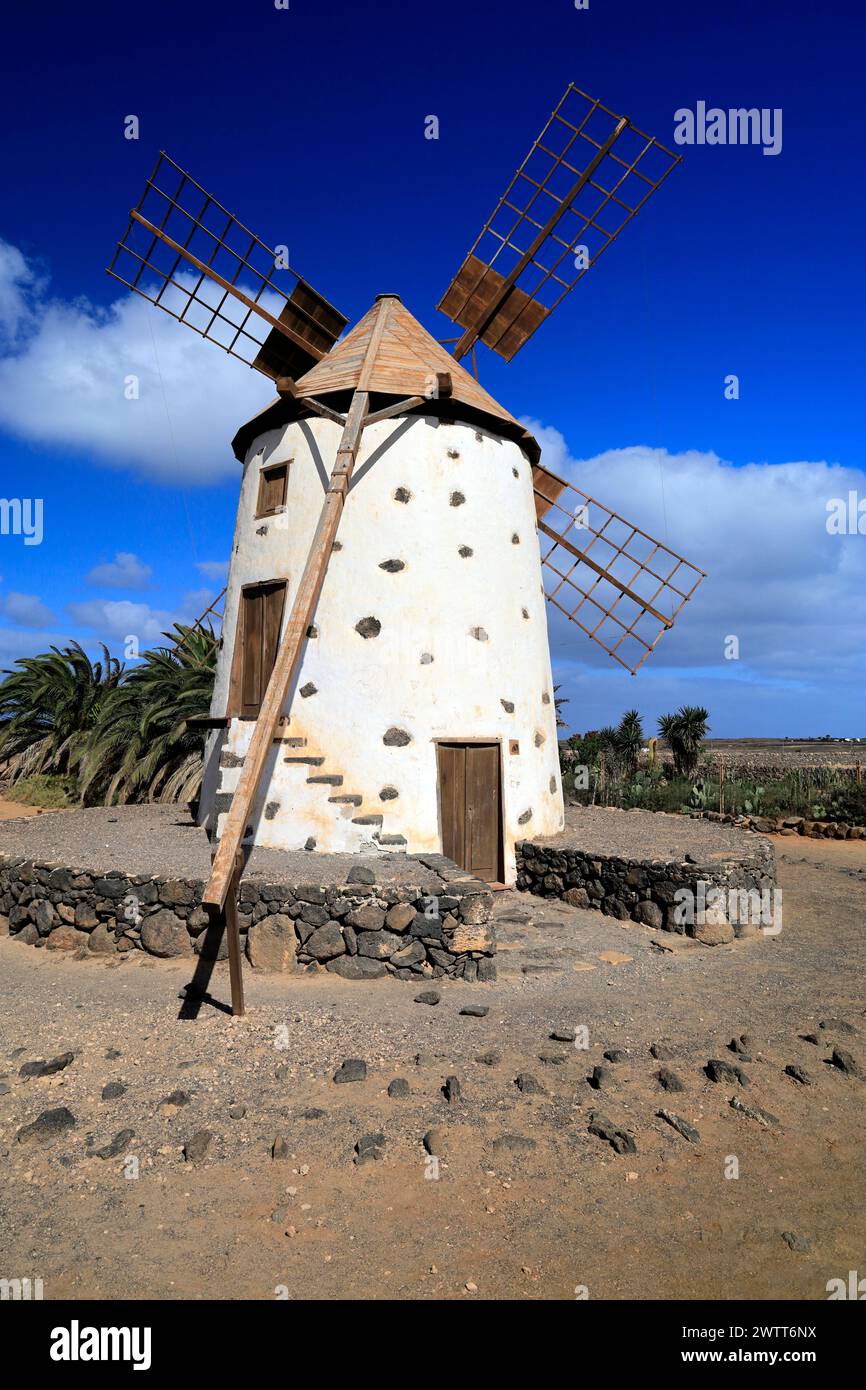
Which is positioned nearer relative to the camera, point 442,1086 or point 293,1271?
point 293,1271

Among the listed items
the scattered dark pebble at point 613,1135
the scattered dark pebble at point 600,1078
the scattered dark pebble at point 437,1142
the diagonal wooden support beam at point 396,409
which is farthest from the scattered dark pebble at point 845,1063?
the diagonal wooden support beam at point 396,409

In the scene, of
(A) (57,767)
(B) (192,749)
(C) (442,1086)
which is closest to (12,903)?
(C) (442,1086)

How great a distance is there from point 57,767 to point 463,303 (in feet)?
43.3

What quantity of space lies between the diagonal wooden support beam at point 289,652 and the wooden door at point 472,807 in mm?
2131

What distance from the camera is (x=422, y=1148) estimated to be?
4.25 metres

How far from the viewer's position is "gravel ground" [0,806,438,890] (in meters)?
7.52

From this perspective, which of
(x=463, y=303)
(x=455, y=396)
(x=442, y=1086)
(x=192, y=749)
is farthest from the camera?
(x=192, y=749)

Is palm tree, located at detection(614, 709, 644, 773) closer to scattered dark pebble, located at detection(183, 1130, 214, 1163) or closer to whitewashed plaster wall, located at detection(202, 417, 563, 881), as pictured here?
whitewashed plaster wall, located at detection(202, 417, 563, 881)

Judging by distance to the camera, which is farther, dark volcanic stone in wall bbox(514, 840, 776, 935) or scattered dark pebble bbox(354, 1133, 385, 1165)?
dark volcanic stone in wall bbox(514, 840, 776, 935)

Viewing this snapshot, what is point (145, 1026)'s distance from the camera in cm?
587

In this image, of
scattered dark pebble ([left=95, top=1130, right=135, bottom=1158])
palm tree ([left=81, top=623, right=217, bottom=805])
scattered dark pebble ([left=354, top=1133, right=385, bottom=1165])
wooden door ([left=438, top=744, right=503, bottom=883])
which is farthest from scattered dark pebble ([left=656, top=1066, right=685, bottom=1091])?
palm tree ([left=81, top=623, right=217, bottom=805])

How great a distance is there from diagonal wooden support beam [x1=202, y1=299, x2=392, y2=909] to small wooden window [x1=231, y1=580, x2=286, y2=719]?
80cm

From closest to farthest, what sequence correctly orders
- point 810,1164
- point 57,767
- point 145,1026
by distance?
point 810,1164 → point 145,1026 → point 57,767
